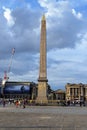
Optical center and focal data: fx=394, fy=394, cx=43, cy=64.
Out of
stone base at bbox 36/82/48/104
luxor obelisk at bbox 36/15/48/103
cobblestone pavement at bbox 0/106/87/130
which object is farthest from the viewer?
stone base at bbox 36/82/48/104

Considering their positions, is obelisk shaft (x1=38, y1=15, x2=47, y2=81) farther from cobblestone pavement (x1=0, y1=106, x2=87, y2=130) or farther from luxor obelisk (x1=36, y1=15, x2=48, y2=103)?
cobblestone pavement (x1=0, y1=106, x2=87, y2=130)

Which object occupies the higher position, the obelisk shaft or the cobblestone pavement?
the obelisk shaft

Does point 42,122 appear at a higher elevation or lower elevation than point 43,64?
lower

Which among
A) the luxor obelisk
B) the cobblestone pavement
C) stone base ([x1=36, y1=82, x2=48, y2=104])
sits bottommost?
the cobblestone pavement

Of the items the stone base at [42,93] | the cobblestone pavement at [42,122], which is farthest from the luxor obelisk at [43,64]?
the cobblestone pavement at [42,122]

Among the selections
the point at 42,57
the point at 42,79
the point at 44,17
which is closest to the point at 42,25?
the point at 44,17

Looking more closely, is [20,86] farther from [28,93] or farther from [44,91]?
[44,91]

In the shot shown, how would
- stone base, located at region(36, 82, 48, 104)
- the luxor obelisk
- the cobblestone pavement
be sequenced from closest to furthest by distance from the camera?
the cobblestone pavement
the luxor obelisk
stone base, located at region(36, 82, 48, 104)

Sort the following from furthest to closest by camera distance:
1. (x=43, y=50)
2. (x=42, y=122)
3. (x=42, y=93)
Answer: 1. (x=42, y=93)
2. (x=43, y=50)
3. (x=42, y=122)

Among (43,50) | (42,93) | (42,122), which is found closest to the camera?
(42,122)

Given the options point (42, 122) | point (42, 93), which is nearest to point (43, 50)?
point (42, 93)

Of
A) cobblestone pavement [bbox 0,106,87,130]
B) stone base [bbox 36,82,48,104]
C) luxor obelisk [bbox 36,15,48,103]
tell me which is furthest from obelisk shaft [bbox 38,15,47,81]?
cobblestone pavement [bbox 0,106,87,130]

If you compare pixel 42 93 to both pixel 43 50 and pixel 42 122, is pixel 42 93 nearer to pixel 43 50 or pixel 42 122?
pixel 43 50

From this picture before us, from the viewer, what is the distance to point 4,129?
17.1 metres
